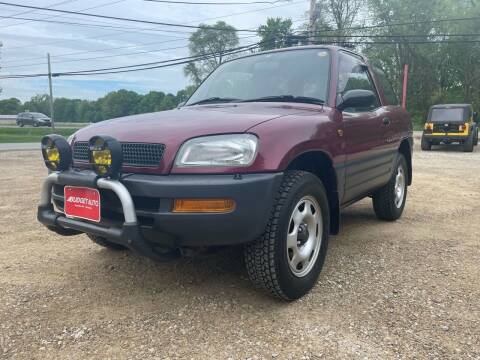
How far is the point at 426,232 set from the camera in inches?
175

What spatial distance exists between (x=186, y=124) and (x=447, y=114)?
54.1 feet

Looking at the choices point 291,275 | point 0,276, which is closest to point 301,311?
point 291,275

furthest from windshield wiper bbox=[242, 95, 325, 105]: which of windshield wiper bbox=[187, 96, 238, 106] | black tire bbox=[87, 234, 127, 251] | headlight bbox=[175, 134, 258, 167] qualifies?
black tire bbox=[87, 234, 127, 251]

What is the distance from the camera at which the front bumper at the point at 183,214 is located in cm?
229

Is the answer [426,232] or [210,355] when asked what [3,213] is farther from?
[426,232]

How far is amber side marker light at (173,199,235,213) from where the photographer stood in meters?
2.29

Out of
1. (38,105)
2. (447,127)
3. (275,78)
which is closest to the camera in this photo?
(275,78)

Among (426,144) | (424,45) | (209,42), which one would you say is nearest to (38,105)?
(209,42)

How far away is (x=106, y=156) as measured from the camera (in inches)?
95.5

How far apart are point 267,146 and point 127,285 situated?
1.48m

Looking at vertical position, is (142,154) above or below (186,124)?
below

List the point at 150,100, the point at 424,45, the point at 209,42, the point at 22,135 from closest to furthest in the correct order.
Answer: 1. the point at 22,135
2. the point at 424,45
3. the point at 209,42
4. the point at 150,100

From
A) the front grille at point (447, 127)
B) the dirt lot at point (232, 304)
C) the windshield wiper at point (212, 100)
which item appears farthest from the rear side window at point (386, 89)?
the front grille at point (447, 127)

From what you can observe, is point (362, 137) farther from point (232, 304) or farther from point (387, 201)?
point (232, 304)
